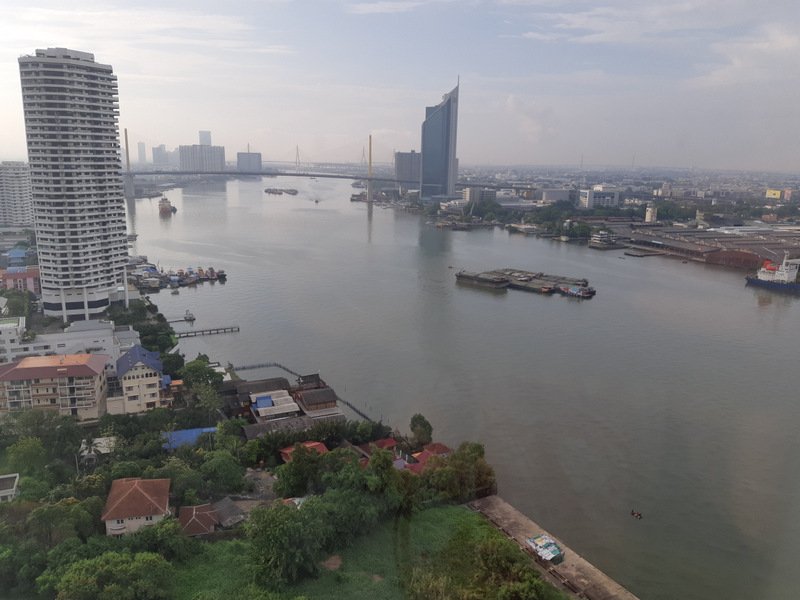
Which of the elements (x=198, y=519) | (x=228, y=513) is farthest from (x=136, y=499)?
(x=228, y=513)

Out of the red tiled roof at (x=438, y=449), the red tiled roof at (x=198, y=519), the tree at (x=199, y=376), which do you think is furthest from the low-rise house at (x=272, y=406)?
the red tiled roof at (x=198, y=519)

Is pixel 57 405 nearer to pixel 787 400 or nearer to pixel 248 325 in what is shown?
pixel 248 325

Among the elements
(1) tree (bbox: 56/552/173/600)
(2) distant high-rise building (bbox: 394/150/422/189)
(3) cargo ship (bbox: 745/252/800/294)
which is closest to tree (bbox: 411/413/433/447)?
(1) tree (bbox: 56/552/173/600)

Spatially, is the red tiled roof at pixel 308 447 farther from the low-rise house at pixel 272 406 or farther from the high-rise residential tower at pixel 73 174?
the high-rise residential tower at pixel 73 174

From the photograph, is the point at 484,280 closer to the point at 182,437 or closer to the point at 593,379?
the point at 593,379

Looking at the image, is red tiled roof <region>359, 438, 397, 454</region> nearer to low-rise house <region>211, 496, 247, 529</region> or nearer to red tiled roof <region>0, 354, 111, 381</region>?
low-rise house <region>211, 496, 247, 529</region>
